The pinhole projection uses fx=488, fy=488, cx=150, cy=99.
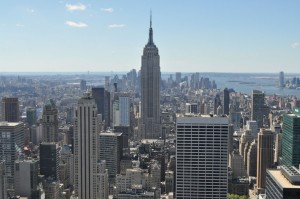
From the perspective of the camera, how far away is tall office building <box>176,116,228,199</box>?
1142 inches

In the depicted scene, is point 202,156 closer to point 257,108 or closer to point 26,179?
point 26,179

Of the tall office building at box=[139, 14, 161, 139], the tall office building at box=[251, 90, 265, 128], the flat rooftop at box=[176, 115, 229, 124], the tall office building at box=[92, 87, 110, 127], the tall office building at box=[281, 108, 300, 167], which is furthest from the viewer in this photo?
the tall office building at box=[139, 14, 161, 139]

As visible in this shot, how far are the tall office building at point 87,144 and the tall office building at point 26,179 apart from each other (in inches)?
196

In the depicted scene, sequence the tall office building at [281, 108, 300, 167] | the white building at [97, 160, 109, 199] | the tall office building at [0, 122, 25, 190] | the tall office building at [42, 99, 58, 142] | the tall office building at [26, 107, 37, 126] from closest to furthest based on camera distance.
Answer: the tall office building at [281, 108, 300, 167] → the white building at [97, 160, 109, 199] → the tall office building at [0, 122, 25, 190] → the tall office building at [42, 99, 58, 142] → the tall office building at [26, 107, 37, 126]

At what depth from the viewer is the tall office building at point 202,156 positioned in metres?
29.0

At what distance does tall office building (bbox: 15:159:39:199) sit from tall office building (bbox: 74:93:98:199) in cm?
497

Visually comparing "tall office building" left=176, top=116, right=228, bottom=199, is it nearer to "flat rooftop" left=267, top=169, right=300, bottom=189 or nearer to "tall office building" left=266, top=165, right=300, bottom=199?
"tall office building" left=266, top=165, right=300, bottom=199

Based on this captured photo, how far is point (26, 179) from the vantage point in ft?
118

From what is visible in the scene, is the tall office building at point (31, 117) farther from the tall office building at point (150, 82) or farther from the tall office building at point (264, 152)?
the tall office building at point (264, 152)

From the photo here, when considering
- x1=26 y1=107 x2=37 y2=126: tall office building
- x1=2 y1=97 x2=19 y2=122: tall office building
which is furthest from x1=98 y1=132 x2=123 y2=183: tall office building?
x1=26 y1=107 x2=37 y2=126: tall office building

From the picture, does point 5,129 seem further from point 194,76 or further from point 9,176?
point 194,76

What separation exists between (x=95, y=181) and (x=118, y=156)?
11501mm

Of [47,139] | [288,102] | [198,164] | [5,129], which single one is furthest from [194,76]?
[198,164]

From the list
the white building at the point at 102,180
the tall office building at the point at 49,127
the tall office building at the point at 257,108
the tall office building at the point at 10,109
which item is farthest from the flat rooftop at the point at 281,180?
the tall office building at the point at 257,108
